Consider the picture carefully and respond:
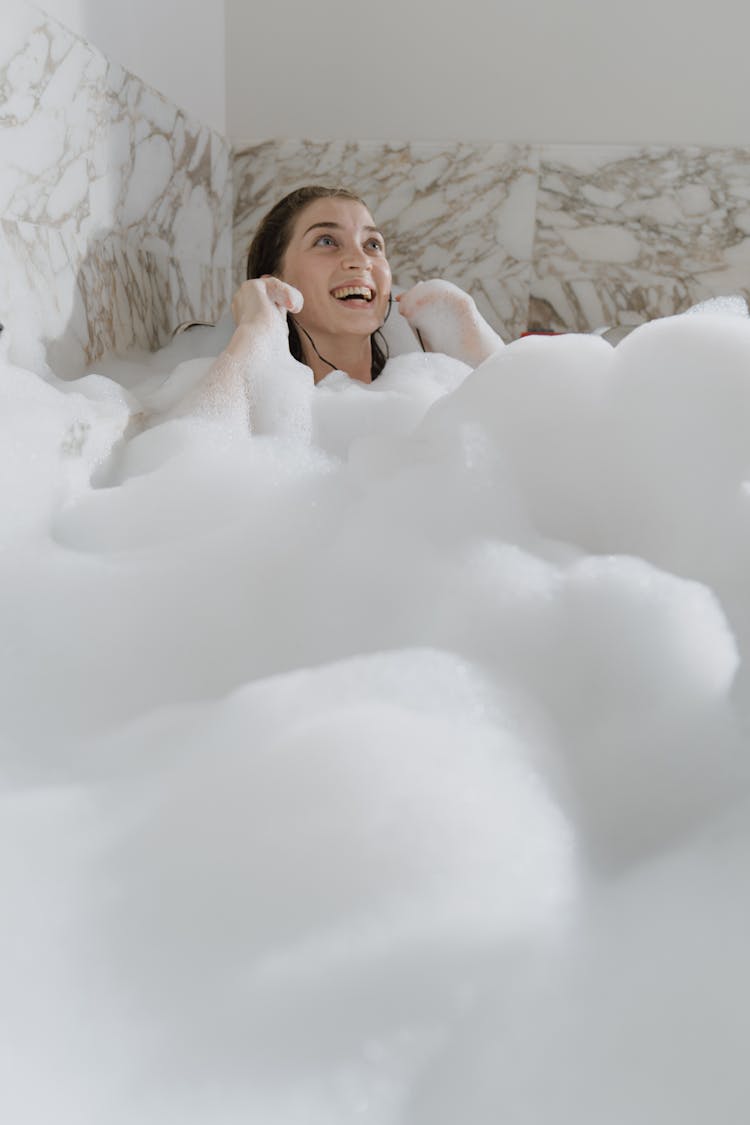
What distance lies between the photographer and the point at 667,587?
2.61 ft

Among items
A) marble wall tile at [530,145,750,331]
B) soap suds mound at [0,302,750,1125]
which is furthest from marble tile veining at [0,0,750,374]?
soap suds mound at [0,302,750,1125]

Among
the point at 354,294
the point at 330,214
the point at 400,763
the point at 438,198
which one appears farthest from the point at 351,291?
the point at 400,763

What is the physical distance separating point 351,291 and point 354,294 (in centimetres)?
1

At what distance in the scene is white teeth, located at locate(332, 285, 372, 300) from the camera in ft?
5.77

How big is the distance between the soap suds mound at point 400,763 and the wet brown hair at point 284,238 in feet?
2.53

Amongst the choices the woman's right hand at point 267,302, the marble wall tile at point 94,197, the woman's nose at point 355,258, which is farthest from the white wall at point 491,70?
the woman's right hand at point 267,302

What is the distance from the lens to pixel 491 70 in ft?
7.30

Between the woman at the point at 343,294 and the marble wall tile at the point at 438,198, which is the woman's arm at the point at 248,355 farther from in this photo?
the marble wall tile at the point at 438,198

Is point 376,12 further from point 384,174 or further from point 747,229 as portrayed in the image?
point 747,229

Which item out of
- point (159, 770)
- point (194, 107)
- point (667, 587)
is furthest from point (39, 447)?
point (194, 107)

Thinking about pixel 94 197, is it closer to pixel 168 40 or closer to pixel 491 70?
pixel 168 40

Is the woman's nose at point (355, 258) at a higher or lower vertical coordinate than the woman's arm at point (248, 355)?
higher

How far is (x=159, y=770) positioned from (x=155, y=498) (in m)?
0.48

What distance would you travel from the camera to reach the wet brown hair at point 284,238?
183 cm
